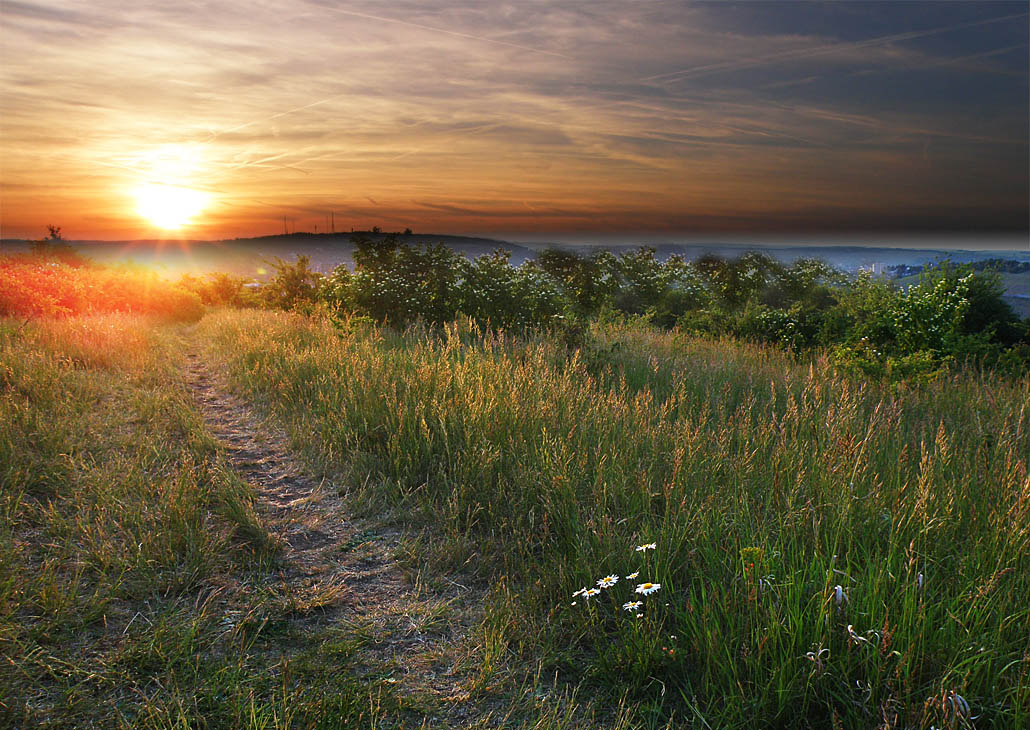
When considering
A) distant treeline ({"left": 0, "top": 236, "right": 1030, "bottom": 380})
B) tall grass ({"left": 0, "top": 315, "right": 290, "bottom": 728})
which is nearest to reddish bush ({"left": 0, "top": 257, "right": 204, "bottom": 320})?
distant treeline ({"left": 0, "top": 236, "right": 1030, "bottom": 380})

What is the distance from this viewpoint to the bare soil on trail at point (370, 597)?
2660mm

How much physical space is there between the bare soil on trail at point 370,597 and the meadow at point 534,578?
0.06ft

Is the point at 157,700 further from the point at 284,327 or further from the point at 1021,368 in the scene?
the point at 1021,368

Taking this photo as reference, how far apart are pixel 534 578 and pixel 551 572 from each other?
0.53 feet

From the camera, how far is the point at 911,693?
7.18 ft

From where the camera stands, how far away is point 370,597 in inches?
132

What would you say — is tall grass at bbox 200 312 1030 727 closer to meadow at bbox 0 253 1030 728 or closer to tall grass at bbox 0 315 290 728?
meadow at bbox 0 253 1030 728

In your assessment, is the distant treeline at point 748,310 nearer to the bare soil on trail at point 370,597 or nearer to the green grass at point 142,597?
the bare soil on trail at point 370,597

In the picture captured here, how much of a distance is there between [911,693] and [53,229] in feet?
138

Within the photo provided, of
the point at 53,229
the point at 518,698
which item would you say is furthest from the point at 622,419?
the point at 53,229

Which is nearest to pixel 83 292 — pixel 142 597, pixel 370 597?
pixel 142 597

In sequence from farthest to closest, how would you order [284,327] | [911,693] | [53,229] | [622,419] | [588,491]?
[53,229], [284,327], [622,419], [588,491], [911,693]

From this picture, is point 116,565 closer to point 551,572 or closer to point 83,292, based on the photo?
point 551,572

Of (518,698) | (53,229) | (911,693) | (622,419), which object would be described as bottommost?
(518,698)
